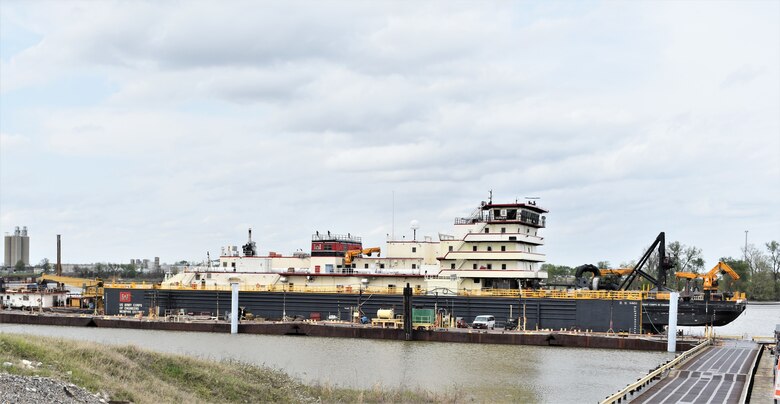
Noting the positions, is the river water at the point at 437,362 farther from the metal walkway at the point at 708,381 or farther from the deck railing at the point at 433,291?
the deck railing at the point at 433,291

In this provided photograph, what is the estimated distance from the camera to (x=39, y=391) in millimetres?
21719

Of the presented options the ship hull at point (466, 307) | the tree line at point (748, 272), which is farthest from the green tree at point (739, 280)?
the ship hull at point (466, 307)

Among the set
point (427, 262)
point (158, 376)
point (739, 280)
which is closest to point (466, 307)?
point (427, 262)

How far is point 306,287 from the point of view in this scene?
69.3m

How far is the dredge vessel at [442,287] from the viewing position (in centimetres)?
5888

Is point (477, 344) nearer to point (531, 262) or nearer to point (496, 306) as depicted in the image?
point (496, 306)

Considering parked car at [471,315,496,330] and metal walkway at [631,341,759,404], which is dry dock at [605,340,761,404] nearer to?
metal walkway at [631,341,759,404]

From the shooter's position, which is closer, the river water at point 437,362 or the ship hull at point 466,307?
the river water at point 437,362

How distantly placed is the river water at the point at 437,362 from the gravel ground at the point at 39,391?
1443 cm

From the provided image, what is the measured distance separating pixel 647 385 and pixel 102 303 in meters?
59.8

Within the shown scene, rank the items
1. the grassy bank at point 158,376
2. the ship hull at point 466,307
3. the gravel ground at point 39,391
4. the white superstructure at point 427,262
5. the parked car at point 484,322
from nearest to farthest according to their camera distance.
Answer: the gravel ground at point 39,391 < the grassy bank at point 158,376 < the ship hull at point 466,307 < the parked car at point 484,322 < the white superstructure at point 427,262

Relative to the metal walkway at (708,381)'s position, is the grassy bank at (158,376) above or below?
above

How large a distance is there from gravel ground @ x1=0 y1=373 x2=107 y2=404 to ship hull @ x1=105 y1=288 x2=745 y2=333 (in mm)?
41353

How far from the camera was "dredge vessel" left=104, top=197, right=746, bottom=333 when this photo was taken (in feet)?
193
